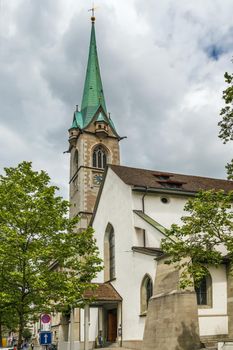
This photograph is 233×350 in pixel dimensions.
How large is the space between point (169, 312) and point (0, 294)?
8.12 m

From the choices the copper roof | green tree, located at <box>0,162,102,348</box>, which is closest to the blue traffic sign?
green tree, located at <box>0,162,102,348</box>

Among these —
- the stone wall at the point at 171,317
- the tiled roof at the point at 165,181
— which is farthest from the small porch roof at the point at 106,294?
the tiled roof at the point at 165,181

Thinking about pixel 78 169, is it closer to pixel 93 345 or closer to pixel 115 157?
pixel 115 157

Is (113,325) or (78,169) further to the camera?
(78,169)

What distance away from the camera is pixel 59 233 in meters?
19.9

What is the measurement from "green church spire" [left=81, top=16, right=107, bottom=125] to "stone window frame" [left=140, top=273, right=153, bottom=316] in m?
41.1

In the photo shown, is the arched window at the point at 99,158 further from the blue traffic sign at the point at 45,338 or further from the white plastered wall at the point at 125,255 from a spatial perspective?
the blue traffic sign at the point at 45,338

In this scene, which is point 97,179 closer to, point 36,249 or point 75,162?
point 75,162

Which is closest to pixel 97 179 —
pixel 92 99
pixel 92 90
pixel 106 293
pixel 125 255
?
pixel 92 99

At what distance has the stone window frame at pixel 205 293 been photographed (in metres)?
23.3

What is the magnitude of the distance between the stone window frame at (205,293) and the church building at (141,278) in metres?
0.05

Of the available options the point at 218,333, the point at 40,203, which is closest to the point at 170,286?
the point at 218,333

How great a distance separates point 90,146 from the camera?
62000mm

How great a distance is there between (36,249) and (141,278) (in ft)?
30.5
